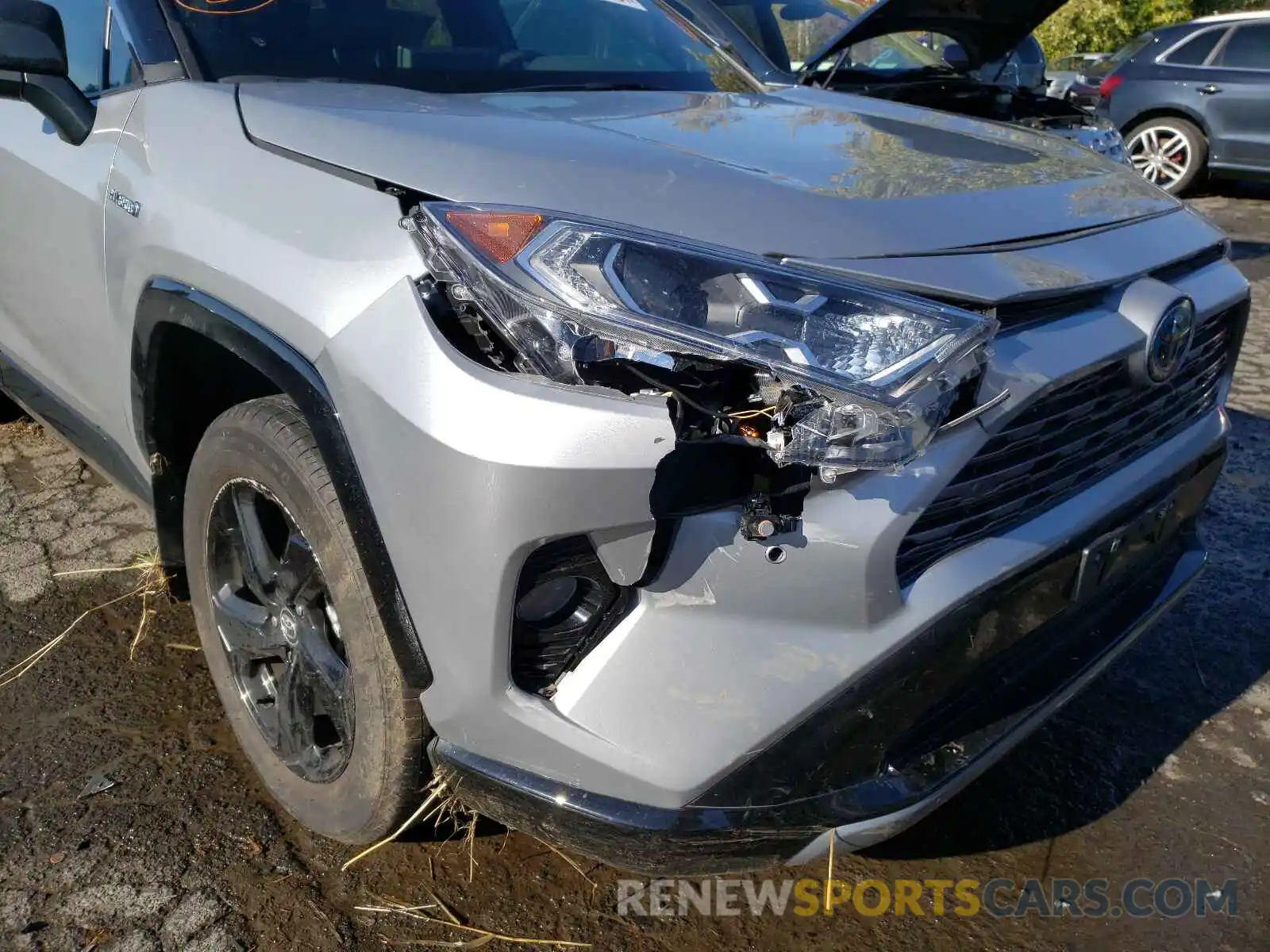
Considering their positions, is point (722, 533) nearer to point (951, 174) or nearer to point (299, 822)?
point (951, 174)

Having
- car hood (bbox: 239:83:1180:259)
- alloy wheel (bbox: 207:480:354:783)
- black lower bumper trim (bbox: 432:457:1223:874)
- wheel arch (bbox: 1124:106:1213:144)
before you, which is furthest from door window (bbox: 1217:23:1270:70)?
alloy wheel (bbox: 207:480:354:783)

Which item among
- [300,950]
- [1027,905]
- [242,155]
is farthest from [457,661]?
[1027,905]

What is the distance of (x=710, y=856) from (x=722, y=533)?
0.54 metres

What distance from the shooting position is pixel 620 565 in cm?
151

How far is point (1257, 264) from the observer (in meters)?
7.88

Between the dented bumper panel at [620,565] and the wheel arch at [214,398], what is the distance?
4 centimetres

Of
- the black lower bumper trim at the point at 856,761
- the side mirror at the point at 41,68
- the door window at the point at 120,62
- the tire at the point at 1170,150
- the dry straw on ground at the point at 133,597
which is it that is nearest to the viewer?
the black lower bumper trim at the point at 856,761

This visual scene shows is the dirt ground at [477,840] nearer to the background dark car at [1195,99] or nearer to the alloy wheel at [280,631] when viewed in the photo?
the alloy wheel at [280,631]

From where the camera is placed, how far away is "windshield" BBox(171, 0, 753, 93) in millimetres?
2383

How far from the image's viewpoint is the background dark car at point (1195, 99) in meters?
9.74

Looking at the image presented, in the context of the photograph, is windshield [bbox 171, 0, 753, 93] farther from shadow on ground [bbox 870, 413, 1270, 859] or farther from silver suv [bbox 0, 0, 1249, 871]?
shadow on ground [bbox 870, 413, 1270, 859]

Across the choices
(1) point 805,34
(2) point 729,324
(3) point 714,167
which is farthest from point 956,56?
(2) point 729,324

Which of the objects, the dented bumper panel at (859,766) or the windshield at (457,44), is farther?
the windshield at (457,44)

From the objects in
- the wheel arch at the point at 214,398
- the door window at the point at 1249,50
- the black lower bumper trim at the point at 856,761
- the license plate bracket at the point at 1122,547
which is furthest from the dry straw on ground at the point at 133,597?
the door window at the point at 1249,50
